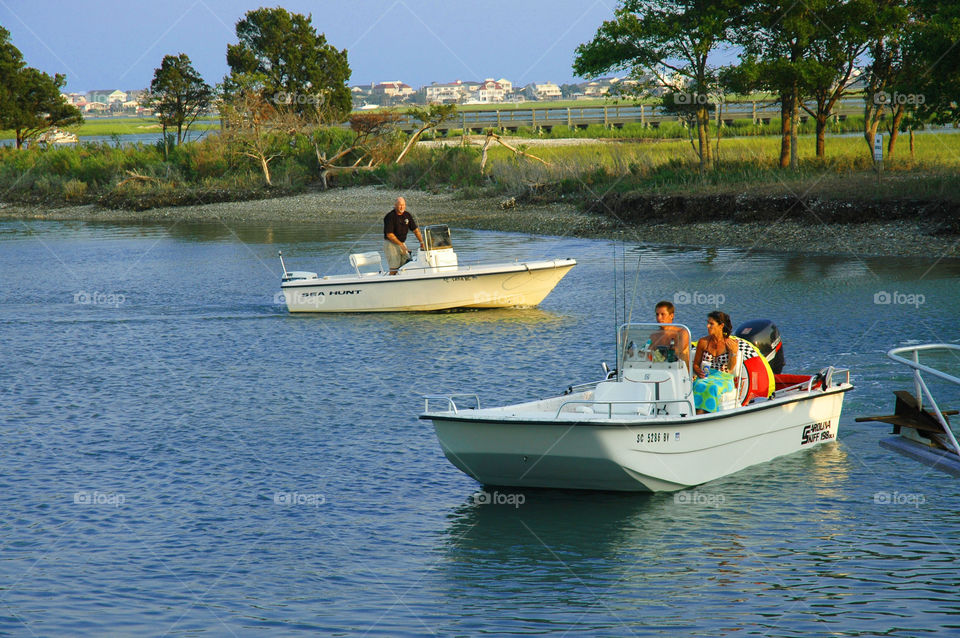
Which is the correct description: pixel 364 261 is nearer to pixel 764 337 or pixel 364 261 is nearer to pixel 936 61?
pixel 764 337

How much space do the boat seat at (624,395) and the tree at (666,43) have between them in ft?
87.4

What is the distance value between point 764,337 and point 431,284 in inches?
421

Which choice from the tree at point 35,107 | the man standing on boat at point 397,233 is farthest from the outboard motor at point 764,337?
the tree at point 35,107

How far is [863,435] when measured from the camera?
1302 centimetres

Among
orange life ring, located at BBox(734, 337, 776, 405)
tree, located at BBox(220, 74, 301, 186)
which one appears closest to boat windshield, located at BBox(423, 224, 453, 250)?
orange life ring, located at BBox(734, 337, 776, 405)

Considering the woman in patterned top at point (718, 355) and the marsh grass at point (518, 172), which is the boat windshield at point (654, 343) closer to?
the woman in patterned top at point (718, 355)

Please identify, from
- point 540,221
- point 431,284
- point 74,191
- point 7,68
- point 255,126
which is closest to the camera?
point 431,284

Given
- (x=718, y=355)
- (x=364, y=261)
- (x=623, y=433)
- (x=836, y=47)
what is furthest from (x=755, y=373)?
(x=836, y=47)

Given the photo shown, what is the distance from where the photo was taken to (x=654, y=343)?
433 inches

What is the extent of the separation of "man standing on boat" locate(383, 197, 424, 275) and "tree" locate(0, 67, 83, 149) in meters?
53.1

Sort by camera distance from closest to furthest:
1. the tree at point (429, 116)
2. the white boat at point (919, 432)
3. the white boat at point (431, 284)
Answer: the white boat at point (919, 432)
the white boat at point (431, 284)
the tree at point (429, 116)

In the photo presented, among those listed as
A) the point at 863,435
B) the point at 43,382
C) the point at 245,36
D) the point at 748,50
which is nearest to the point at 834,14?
the point at 748,50

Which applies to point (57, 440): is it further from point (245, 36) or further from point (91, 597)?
point (245, 36)

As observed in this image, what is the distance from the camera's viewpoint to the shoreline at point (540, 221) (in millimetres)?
28984
